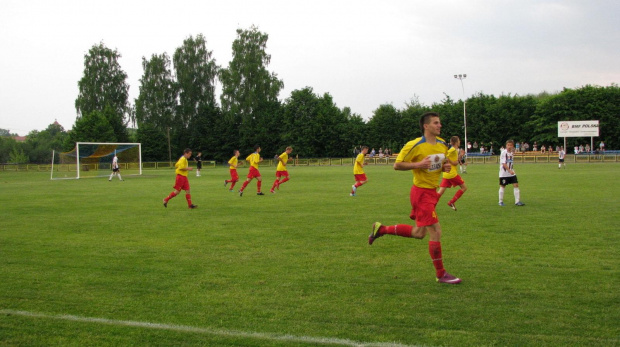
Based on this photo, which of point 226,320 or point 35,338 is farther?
point 226,320

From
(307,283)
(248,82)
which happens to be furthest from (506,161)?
(248,82)

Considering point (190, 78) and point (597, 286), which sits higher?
point (190, 78)

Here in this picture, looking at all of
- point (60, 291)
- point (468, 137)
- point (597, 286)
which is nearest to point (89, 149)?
point (60, 291)

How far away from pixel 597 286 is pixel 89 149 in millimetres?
43689

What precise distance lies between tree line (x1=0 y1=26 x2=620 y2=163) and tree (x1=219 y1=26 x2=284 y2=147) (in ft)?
0.48

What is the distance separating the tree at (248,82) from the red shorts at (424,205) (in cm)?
6333

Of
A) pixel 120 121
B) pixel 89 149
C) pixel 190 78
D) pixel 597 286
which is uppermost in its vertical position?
pixel 190 78

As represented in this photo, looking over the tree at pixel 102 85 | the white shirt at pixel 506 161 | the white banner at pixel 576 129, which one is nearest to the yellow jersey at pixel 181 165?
the white shirt at pixel 506 161

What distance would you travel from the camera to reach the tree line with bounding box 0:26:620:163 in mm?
65562

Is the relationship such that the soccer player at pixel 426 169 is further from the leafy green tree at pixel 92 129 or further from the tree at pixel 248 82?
the leafy green tree at pixel 92 129

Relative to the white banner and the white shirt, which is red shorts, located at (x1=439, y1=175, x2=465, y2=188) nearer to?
the white shirt

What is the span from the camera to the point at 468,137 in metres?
67.1

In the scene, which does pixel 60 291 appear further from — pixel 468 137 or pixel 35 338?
pixel 468 137

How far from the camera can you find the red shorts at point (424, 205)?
20.1 feet
